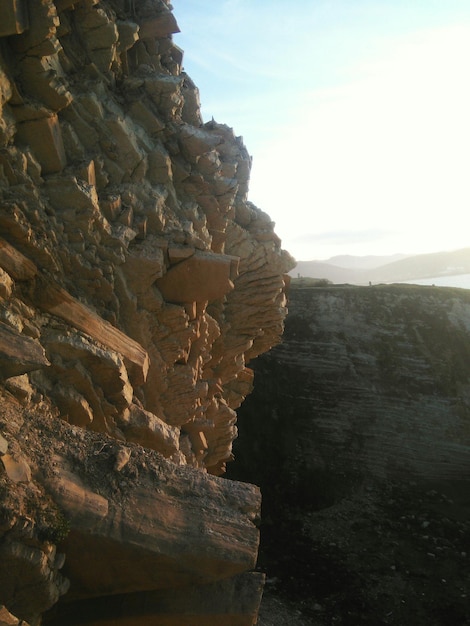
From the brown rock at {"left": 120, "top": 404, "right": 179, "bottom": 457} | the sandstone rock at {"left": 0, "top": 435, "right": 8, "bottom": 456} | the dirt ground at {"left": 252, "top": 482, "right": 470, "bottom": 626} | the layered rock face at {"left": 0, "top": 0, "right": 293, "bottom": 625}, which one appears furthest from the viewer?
the dirt ground at {"left": 252, "top": 482, "right": 470, "bottom": 626}

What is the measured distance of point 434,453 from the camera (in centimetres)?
2748

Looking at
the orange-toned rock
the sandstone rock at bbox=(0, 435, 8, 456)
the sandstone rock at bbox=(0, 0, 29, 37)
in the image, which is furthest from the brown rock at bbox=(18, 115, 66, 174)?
the sandstone rock at bbox=(0, 435, 8, 456)

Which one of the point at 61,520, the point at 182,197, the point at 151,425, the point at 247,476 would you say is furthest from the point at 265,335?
the point at 247,476

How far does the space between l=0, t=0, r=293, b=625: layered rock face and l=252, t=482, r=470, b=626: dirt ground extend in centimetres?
929

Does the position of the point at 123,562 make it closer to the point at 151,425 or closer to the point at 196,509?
the point at 196,509

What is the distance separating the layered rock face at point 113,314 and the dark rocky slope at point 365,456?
10.7m

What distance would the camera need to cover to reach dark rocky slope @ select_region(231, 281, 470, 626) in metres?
18.8

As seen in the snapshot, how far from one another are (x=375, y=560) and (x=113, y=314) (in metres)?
17.9

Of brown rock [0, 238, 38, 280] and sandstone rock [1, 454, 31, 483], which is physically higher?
brown rock [0, 238, 38, 280]

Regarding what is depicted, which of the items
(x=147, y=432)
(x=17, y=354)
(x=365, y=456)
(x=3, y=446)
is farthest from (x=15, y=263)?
(x=365, y=456)

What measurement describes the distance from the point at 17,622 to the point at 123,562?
53.0 inches

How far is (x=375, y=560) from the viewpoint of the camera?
20.6 metres

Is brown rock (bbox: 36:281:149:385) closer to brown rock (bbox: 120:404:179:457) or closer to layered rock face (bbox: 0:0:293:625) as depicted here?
layered rock face (bbox: 0:0:293:625)

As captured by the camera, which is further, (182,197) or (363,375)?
(363,375)
